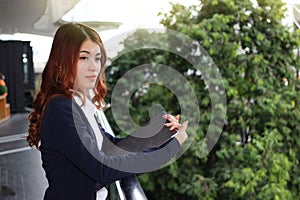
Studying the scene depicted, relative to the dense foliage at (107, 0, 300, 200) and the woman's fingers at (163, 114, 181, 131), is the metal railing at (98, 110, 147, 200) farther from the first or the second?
the dense foliage at (107, 0, 300, 200)

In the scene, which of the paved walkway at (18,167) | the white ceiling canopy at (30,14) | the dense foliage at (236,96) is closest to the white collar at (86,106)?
the paved walkway at (18,167)

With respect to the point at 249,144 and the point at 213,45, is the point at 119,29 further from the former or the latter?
the point at 249,144

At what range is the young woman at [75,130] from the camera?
0.80m

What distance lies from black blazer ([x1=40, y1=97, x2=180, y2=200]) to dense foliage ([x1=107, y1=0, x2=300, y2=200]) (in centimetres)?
187

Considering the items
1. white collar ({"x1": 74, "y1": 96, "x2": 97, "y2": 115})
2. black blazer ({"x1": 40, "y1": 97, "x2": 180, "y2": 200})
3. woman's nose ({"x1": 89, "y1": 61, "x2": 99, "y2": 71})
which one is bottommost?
black blazer ({"x1": 40, "y1": 97, "x2": 180, "y2": 200})

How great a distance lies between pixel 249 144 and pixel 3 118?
212cm

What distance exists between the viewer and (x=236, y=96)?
2.86 meters

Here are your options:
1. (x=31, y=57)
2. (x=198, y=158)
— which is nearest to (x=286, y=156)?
(x=198, y=158)

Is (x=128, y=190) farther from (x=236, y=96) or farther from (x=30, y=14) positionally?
(x=30, y=14)

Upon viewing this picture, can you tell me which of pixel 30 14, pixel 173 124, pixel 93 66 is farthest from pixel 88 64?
pixel 30 14

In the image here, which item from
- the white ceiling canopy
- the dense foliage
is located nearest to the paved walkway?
the dense foliage

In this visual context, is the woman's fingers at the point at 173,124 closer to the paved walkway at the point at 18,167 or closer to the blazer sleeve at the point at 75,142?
the blazer sleeve at the point at 75,142

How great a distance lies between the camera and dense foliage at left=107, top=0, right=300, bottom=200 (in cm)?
275

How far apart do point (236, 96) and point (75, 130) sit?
219 cm
